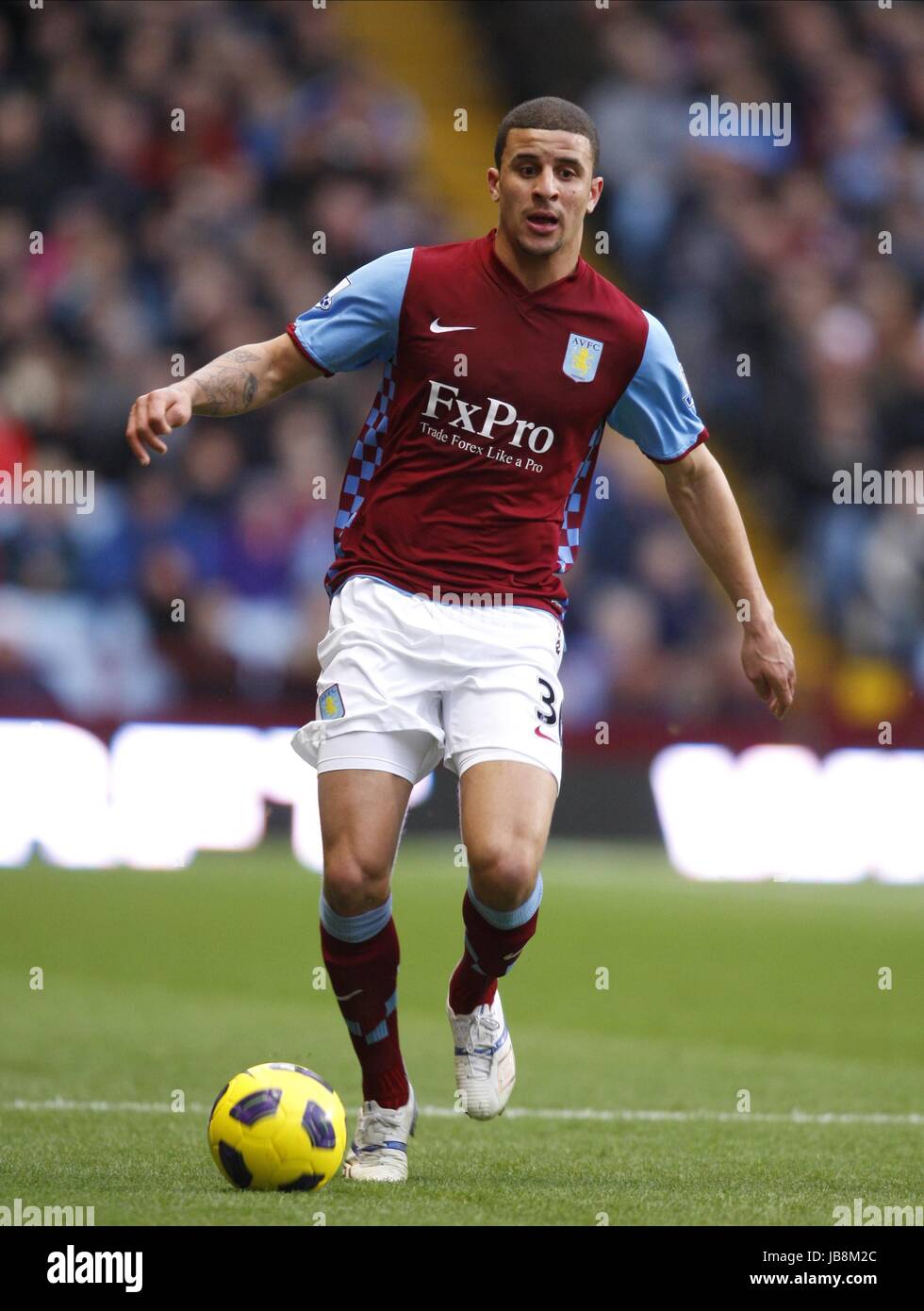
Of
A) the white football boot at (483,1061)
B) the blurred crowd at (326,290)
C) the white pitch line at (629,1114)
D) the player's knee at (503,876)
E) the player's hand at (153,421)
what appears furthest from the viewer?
the blurred crowd at (326,290)

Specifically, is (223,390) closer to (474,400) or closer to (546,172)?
(474,400)

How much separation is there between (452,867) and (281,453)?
334cm

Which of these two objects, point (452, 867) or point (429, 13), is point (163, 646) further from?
point (429, 13)

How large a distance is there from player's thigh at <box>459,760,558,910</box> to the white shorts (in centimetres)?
5

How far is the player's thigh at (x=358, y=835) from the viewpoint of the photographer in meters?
5.09

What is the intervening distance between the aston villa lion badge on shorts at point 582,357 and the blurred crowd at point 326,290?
26.8ft

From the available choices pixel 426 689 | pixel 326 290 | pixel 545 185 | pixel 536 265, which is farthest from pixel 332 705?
pixel 326 290

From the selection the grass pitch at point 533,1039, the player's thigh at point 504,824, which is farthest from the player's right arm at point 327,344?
the grass pitch at point 533,1039

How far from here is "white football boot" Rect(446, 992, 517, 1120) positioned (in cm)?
546

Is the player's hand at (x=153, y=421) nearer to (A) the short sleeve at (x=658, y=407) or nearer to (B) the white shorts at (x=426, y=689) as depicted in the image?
(B) the white shorts at (x=426, y=689)

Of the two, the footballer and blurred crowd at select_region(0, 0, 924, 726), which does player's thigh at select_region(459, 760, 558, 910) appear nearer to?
the footballer

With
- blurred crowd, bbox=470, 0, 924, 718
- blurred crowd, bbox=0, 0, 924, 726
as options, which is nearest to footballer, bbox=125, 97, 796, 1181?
blurred crowd, bbox=0, 0, 924, 726

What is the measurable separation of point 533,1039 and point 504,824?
11.0 feet

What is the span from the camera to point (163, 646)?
1381 cm
